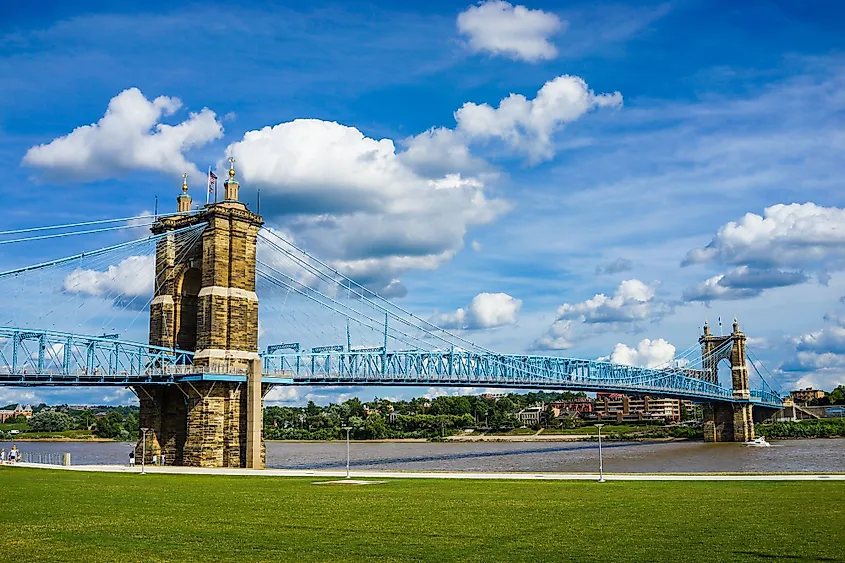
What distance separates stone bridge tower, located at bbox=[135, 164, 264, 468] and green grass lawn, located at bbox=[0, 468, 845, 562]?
18500 millimetres

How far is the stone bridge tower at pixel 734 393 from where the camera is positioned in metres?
113

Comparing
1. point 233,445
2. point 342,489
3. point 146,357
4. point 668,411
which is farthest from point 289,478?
point 668,411

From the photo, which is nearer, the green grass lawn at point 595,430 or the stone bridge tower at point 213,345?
the stone bridge tower at point 213,345

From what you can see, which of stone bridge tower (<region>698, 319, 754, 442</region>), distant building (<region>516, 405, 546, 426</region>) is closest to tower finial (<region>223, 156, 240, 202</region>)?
stone bridge tower (<region>698, 319, 754, 442</region>)

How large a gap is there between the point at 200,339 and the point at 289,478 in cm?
1494

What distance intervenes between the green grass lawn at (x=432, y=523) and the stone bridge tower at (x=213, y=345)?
728 inches

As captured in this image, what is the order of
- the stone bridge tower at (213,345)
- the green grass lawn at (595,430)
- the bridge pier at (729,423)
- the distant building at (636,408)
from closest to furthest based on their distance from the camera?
the stone bridge tower at (213,345)
the bridge pier at (729,423)
the green grass lawn at (595,430)
the distant building at (636,408)

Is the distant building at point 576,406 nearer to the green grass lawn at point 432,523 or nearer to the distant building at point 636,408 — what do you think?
the distant building at point 636,408

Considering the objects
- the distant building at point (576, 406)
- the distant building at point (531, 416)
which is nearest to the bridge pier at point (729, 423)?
the distant building at point (531, 416)

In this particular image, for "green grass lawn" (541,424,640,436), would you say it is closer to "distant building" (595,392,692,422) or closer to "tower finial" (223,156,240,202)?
"distant building" (595,392,692,422)

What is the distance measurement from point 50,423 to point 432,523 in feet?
477

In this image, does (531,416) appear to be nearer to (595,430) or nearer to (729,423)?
(595,430)

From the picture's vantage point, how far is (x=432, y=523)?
18.0 m

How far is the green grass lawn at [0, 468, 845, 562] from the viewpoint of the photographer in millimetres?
14062
